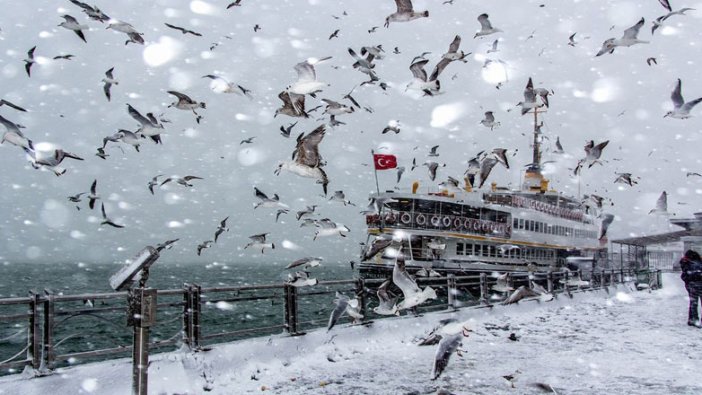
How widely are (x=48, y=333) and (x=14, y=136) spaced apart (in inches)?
118

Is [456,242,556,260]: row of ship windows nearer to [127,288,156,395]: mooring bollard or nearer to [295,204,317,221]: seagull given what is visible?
[295,204,317,221]: seagull

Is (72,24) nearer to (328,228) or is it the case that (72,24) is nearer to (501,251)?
(328,228)

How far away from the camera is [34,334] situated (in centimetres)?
620

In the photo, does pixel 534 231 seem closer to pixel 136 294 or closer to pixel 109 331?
pixel 109 331

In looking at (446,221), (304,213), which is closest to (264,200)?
(304,213)

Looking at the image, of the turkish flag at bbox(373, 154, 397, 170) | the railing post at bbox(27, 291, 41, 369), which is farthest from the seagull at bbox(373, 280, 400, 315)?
the turkish flag at bbox(373, 154, 397, 170)

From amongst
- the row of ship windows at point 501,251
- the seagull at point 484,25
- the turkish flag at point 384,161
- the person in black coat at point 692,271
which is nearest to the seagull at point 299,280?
the seagull at point 484,25

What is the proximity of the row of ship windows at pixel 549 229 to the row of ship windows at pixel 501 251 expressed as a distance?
57.1 inches

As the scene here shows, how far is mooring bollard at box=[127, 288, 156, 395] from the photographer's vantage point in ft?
16.4

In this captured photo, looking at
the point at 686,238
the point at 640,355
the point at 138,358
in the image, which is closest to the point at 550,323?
the point at 640,355

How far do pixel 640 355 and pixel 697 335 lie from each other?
3.26 meters

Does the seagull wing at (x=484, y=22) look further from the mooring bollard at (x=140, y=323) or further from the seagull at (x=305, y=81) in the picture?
the mooring bollard at (x=140, y=323)

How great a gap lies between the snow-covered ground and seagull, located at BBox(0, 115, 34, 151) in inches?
134

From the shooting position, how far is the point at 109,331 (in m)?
33.8
